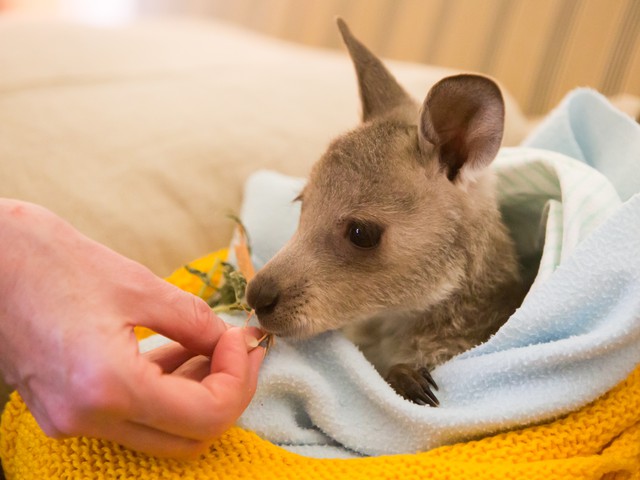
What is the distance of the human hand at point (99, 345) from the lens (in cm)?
74

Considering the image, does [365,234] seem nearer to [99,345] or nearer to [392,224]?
[392,224]

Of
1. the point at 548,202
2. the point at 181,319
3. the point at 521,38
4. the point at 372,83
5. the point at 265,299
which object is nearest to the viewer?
the point at 181,319

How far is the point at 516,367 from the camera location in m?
1.01

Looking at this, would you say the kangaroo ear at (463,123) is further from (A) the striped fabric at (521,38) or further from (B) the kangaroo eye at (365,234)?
(A) the striped fabric at (521,38)

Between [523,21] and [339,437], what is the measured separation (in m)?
2.08

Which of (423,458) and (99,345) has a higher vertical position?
(99,345)

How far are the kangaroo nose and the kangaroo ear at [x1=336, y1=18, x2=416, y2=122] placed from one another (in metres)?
0.52

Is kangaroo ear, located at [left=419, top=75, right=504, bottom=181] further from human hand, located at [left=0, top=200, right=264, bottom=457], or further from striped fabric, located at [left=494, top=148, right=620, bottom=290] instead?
human hand, located at [left=0, top=200, right=264, bottom=457]

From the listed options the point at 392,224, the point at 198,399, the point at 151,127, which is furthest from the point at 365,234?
the point at 151,127

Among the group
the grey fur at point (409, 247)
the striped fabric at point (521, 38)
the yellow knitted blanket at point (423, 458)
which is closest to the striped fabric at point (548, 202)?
the grey fur at point (409, 247)

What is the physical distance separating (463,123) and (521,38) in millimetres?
1571

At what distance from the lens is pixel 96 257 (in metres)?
0.85

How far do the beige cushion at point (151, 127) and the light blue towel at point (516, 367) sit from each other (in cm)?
61

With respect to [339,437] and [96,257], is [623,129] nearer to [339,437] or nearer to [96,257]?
[339,437]
